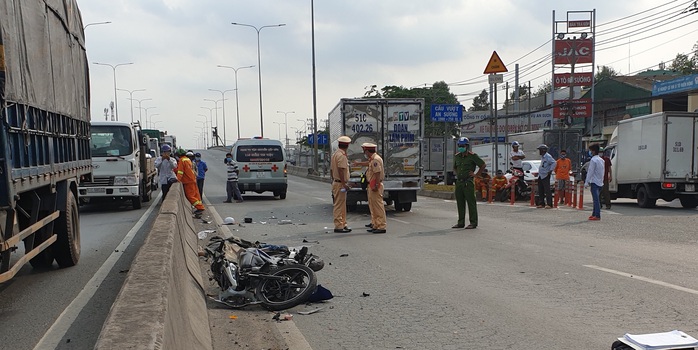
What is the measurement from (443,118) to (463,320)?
2521 cm

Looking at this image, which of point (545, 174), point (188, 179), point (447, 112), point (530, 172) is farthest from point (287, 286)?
point (447, 112)

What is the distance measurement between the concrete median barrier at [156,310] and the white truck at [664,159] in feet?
53.6

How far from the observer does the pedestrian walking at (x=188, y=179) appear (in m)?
15.6

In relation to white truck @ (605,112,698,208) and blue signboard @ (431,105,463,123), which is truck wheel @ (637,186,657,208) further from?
blue signboard @ (431,105,463,123)

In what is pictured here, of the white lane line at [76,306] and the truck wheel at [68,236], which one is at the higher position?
the truck wheel at [68,236]

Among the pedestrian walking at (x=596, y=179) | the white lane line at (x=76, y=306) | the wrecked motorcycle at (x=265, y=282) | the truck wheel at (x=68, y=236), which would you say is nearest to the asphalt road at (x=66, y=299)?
the white lane line at (x=76, y=306)

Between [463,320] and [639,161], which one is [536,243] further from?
[639,161]

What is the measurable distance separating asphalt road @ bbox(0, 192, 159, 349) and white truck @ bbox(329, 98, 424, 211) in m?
6.82

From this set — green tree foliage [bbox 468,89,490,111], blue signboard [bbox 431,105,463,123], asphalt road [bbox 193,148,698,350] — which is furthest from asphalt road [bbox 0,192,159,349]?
green tree foliage [bbox 468,89,490,111]

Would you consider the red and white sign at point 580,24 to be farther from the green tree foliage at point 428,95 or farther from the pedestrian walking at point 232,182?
the pedestrian walking at point 232,182

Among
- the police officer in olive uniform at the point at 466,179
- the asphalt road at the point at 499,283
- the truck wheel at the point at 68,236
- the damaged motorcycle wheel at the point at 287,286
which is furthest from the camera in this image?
the police officer in olive uniform at the point at 466,179

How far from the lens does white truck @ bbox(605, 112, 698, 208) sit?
60.5 ft

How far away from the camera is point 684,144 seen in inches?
728

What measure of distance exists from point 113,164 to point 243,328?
12979 millimetres
